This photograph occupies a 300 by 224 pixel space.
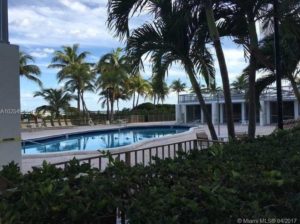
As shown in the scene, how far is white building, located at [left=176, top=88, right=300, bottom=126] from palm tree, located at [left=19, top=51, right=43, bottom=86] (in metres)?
15.7

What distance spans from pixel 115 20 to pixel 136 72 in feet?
3.98

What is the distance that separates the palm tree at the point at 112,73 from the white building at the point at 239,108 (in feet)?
23.9

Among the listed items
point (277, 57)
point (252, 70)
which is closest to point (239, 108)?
point (277, 57)

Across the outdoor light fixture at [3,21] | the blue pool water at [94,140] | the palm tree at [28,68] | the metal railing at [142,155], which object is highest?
the palm tree at [28,68]

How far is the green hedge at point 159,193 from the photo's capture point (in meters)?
2.09

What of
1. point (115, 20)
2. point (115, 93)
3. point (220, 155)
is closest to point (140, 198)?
point (220, 155)

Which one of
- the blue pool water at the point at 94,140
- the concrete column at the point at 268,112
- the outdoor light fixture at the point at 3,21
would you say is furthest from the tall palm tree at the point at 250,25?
the concrete column at the point at 268,112

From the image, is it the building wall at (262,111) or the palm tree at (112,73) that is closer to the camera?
the building wall at (262,111)

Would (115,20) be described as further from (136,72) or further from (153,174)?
(153,174)

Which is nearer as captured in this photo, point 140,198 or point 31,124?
point 140,198

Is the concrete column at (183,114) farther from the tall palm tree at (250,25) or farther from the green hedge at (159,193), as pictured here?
the green hedge at (159,193)

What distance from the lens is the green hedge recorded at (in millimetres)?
2094

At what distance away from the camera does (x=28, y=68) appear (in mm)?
35906

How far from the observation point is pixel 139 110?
49.0 metres
